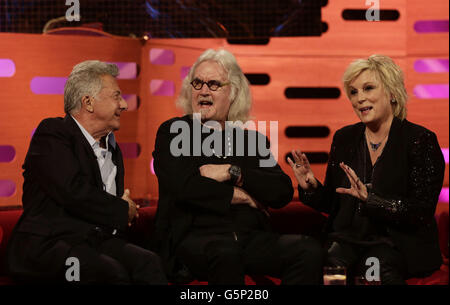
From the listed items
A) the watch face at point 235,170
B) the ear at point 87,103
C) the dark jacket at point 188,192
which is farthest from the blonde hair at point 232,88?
the ear at point 87,103

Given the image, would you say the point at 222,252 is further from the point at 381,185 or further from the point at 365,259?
the point at 381,185

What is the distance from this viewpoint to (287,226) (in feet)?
11.6

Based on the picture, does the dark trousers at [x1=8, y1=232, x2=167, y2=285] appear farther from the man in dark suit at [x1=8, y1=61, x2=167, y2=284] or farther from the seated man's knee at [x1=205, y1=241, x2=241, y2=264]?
the seated man's knee at [x1=205, y1=241, x2=241, y2=264]

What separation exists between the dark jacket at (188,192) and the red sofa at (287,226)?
1.10 feet

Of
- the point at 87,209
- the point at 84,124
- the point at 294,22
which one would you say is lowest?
the point at 87,209

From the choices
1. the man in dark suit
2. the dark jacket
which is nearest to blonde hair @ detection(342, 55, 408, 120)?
the dark jacket

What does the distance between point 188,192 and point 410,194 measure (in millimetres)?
1085

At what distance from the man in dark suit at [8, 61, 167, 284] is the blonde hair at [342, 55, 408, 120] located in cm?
130

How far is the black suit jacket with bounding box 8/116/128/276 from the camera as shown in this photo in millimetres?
2562

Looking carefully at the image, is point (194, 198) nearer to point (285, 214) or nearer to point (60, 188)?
point (60, 188)

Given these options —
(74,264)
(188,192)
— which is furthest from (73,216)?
(188,192)
